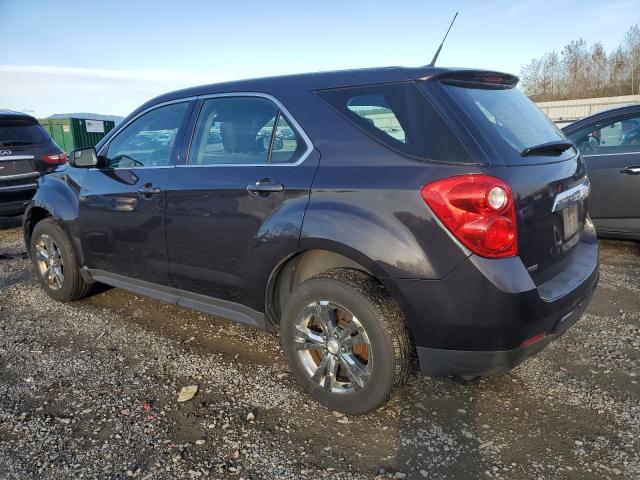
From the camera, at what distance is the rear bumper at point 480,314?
2.20 m

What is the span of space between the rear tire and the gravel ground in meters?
0.54

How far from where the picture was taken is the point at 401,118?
8.09ft

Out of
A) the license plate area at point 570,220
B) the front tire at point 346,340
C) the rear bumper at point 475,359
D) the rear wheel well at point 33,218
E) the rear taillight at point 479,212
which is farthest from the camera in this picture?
the rear wheel well at point 33,218

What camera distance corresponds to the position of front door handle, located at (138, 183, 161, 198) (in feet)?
11.1

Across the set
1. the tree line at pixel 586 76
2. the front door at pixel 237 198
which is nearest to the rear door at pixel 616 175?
the front door at pixel 237 198

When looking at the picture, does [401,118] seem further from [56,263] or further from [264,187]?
[56,263]

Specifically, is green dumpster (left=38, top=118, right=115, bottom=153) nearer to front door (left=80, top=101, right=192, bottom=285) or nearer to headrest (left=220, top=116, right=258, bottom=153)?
front door (left=80, top=101, right=192, bottom=285)

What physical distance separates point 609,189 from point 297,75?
385 centimetres

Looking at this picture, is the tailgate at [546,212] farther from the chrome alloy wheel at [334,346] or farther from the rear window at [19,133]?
the rear window at [19,133]

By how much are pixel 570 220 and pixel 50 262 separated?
13.6 ft

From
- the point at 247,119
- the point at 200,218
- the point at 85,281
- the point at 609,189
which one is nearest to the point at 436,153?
the point at 247,119

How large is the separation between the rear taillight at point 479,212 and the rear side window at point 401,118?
0.13 m

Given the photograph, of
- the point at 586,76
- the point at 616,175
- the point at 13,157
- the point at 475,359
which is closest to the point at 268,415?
the point at 475,359

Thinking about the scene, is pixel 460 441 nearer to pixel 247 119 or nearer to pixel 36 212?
pixel 247 119
